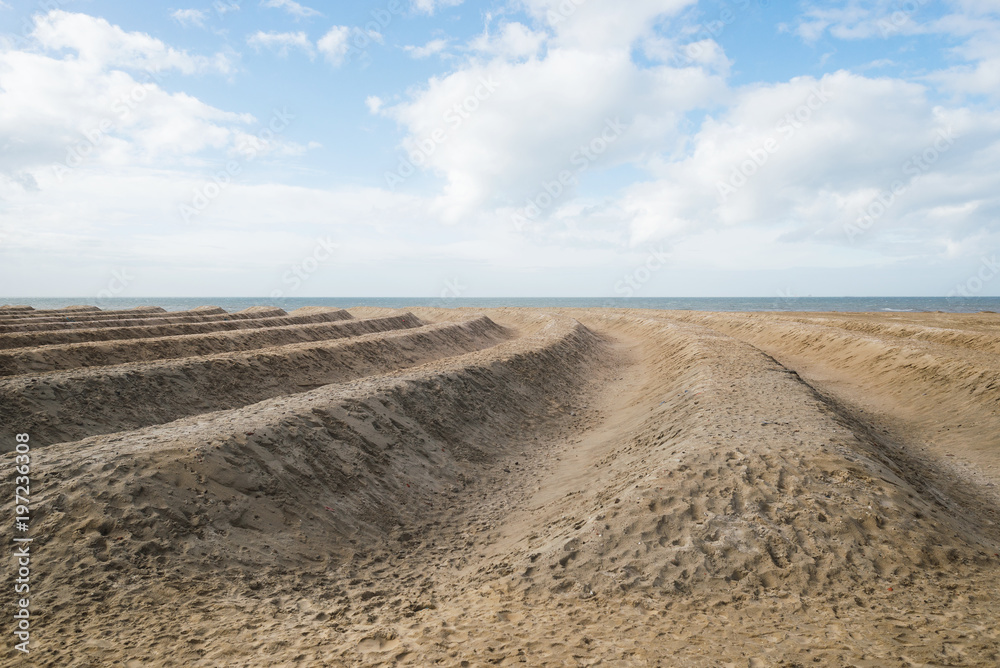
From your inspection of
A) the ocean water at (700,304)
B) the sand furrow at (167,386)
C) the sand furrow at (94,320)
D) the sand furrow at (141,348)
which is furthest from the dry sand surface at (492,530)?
the ocean water at (700,304)

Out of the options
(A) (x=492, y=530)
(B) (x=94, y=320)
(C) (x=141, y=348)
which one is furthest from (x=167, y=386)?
(B) (x=94, y=320)

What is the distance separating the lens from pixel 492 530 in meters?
8.16

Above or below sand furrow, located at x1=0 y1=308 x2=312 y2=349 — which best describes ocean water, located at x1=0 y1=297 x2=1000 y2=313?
above

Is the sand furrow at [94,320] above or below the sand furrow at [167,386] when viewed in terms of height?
above

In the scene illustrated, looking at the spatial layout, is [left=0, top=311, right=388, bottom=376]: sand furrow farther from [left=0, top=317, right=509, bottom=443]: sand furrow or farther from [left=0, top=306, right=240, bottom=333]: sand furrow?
[left=0, top=306, right=240, bottom=333]: sand furrow

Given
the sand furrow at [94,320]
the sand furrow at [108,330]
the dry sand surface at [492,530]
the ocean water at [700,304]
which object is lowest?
the dry sand surface at [492,530]

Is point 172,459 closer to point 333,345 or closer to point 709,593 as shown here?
point 709,593

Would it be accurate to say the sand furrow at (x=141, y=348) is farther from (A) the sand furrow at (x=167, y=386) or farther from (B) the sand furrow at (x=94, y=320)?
(B) the sand furrow at (x=94, y=320)

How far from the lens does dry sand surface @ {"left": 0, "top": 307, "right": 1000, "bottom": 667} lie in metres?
4.77

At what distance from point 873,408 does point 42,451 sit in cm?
1983

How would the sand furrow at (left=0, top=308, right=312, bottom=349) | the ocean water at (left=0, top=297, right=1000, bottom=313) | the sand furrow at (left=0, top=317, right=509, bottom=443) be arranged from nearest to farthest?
the sand furrow at (left=0, top=317, right=509, bottom=443)
the sand furrow at (left=0, top=308, right=312, bottom=349)
the ocean water at (left=0, top=297, right=1000, bottom=313)

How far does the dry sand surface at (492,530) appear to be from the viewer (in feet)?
15.6

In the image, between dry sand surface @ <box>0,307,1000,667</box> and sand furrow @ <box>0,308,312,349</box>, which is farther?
sand furrow @ <box>0,308,312,349</box>

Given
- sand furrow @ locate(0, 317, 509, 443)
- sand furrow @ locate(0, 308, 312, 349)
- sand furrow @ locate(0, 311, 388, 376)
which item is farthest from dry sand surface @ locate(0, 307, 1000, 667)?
sand furrow @ locate(0, 308, 312, 349)
